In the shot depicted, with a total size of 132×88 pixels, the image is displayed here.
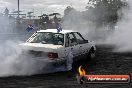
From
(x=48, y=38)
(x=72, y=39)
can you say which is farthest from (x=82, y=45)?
(x=48, y=38)

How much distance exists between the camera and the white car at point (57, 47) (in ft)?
34.9

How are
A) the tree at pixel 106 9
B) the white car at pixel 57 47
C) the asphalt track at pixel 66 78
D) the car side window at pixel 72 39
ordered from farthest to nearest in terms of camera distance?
the tree at pixel 106 9 < the car side window at pixel 72 39 < the white car at pixel 57 47 < the asphalt track at pixel 66 78

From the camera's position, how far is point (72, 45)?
11820mm

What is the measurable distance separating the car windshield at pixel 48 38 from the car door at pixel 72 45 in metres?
0.24

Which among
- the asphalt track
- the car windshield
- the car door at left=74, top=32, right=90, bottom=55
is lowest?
the asphalt track

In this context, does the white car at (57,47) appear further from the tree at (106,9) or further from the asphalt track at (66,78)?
the tree at (106,9)

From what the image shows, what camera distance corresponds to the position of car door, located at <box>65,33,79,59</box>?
11.5 m

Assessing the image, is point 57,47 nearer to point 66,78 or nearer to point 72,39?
point 66,78

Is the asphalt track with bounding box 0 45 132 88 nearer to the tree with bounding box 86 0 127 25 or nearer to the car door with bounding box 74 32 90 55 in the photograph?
the car door with bounding box 74 32 90 55

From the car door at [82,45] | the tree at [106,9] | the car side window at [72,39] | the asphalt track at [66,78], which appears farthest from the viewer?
the tree at [106,9]

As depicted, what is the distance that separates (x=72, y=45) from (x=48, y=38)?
87cm

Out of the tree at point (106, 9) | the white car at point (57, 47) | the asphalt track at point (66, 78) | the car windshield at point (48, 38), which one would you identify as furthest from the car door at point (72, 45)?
the tree at point (106, 9)

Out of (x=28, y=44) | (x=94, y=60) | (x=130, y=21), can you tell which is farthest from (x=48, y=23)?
(x=28, y=44)

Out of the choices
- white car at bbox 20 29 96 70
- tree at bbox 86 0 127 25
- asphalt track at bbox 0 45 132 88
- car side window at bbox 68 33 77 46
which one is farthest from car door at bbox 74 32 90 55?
tree at bbox 86 0 127 25
